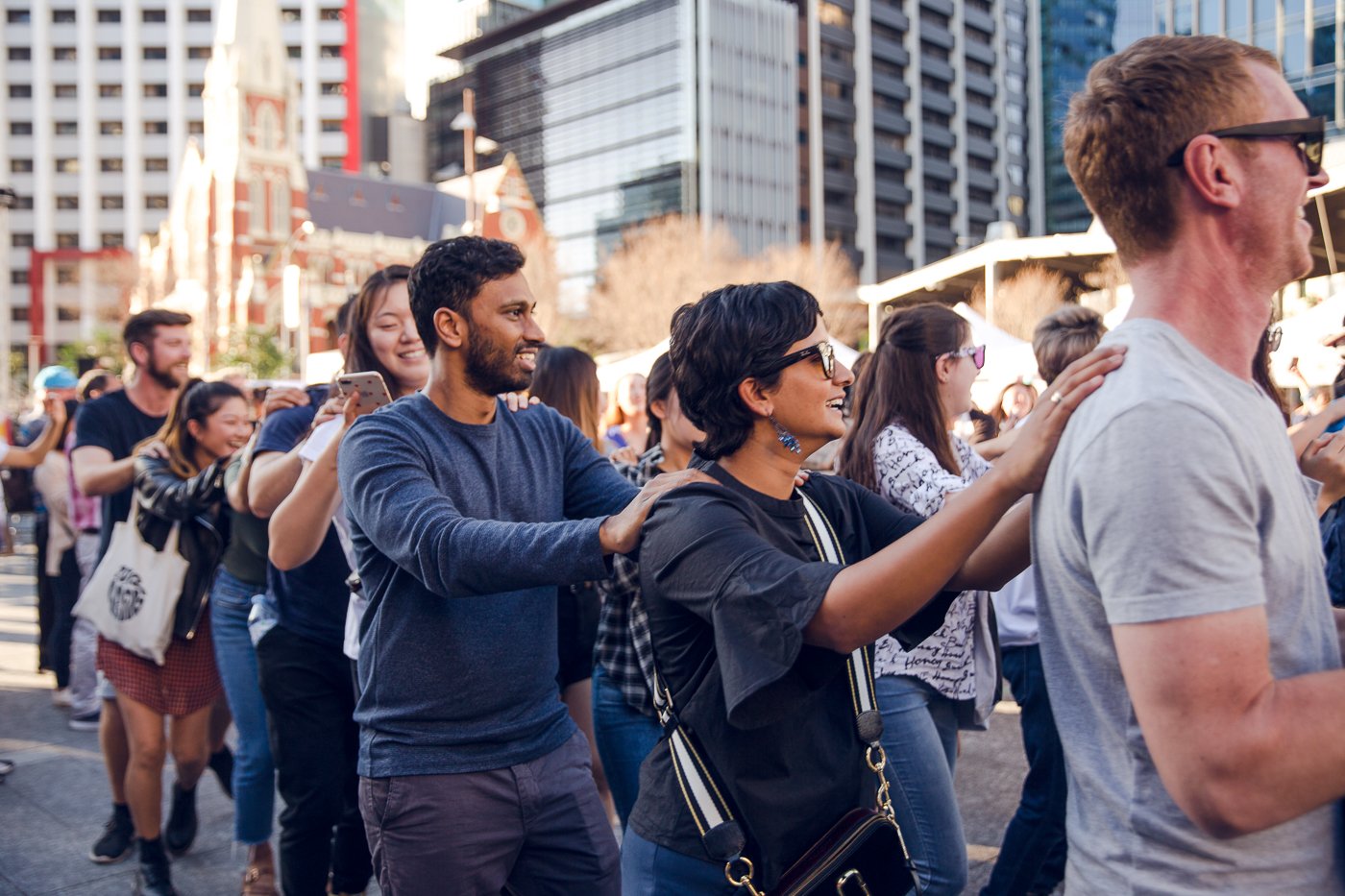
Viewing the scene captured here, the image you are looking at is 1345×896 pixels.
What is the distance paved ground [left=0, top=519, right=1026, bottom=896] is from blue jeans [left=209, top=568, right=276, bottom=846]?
528 millimetres

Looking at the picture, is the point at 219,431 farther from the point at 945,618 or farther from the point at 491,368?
the point at 945,618

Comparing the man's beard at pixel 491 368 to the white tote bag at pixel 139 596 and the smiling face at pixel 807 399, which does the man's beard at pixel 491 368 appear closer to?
the smiling face at pixel 807 399

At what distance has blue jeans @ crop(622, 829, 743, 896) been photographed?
6.19 ft

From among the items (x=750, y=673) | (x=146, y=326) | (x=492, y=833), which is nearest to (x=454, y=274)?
(x=492, y=833)

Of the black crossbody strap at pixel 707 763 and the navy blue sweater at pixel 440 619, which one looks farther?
the navy blue sweater at pixel 440 619

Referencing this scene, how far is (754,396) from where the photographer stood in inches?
78.2

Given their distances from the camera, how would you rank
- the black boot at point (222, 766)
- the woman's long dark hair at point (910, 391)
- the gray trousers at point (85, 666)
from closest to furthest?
the woman's long dark hair at point (910, 391), the black boot at point (222, 766), the gray trousers at point (85, 666)

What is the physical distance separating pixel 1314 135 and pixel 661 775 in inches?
56.7

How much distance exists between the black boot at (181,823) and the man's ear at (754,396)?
397cm

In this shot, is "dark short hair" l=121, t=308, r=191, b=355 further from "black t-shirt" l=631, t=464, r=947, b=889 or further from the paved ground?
"black t-shirt" l=631, t=464, r=947, b=889

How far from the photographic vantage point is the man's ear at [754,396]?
1982 millimetres

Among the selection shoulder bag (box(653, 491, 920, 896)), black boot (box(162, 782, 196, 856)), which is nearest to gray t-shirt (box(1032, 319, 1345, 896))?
shoulder bag (box(653, 491, 920, 896))

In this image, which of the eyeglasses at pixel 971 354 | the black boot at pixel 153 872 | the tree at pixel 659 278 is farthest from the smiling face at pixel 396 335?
the tree at pixel 659 278

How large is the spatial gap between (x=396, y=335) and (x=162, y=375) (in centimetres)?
214
